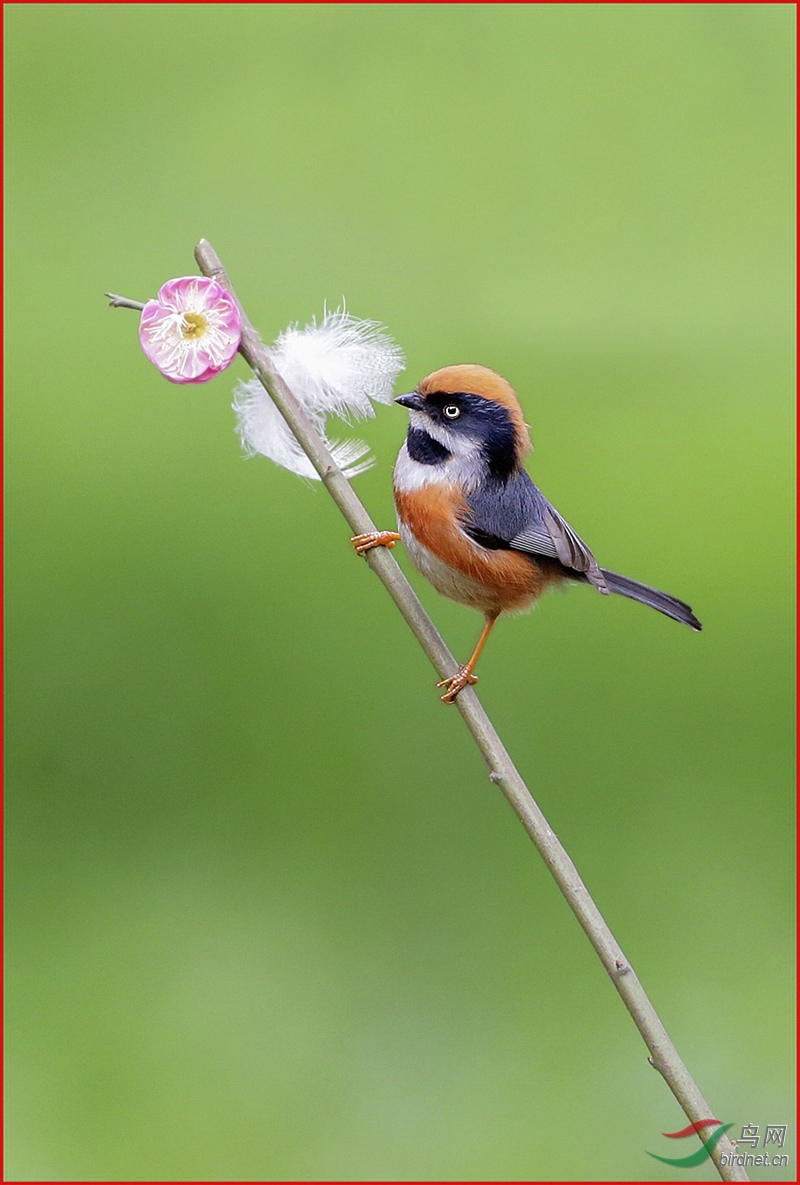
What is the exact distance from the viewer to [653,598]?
1.07 m

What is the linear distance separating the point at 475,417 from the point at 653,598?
0.25 m

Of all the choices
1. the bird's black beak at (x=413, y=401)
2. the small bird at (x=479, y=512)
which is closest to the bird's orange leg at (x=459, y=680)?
the small bird at (x=479, y=512)

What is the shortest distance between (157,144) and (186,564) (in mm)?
891

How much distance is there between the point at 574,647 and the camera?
2125mm

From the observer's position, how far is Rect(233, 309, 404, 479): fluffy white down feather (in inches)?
32.1

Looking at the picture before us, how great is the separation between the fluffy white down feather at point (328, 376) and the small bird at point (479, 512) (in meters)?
0.10

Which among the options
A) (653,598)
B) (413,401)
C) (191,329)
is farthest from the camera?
(653,598)

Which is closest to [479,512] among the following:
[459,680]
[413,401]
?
[413,401]

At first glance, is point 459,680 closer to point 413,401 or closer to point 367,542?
point 367,542

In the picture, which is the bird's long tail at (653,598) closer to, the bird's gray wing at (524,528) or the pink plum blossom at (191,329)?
the bird's gray wing at (524,528)

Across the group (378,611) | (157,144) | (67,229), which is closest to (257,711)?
(378,611)

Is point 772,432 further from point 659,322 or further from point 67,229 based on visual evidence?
→ point 67,229

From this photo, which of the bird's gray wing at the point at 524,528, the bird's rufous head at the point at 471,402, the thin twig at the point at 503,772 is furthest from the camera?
the bird's gray wing at the point at 524,528

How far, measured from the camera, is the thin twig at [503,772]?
0.67m
